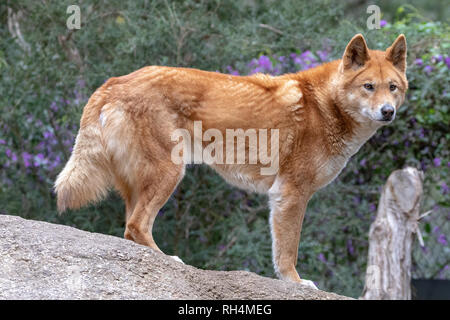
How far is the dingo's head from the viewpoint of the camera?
4.51m

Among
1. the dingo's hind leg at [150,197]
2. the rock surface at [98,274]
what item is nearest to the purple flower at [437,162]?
the rock surface at [98,274]

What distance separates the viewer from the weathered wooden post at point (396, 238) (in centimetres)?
586

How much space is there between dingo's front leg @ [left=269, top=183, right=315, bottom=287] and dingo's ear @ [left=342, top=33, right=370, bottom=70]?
0.99 m

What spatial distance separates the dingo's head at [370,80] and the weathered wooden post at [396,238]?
4.64ft

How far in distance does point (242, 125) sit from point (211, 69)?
2.02 metres

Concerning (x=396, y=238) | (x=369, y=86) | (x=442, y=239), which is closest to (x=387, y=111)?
(x=369, y=86)

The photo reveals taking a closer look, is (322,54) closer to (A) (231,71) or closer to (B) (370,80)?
(A) (231,71)

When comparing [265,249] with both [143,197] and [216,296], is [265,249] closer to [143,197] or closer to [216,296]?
[143,197]

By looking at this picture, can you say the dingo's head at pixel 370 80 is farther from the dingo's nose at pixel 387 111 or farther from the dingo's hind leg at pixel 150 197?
the dingo's hind leg at pixel 150 197

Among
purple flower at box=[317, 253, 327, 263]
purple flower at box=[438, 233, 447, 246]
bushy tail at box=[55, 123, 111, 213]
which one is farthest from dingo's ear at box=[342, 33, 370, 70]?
purple flower at box=[438, 233, 447, 246]

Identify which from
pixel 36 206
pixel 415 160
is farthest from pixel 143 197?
pixel 415 160

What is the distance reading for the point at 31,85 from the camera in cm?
634

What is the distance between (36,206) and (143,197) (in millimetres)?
2618

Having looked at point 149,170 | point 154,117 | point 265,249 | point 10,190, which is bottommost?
point 265,249
